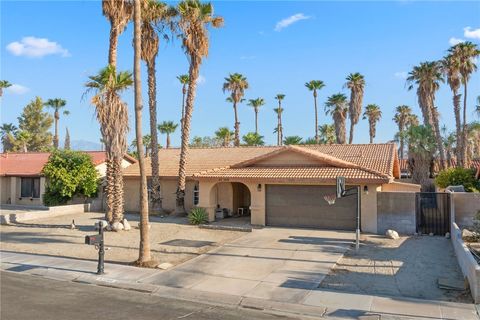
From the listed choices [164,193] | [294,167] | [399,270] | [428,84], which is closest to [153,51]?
[164,193]

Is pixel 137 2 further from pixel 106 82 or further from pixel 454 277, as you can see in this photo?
pixel 454 277

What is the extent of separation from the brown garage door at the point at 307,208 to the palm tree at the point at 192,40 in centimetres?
696

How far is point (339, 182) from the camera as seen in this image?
1631 centimetres

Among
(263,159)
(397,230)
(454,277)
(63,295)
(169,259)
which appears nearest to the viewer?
(63,295)

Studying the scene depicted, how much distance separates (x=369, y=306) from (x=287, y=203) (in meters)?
12.7

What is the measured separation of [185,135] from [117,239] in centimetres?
993

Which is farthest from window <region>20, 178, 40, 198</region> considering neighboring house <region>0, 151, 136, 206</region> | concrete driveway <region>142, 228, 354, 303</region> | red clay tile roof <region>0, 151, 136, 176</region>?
concrete driveway <region>142, 228, 354, 303</region>

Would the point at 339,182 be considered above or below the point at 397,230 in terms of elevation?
above

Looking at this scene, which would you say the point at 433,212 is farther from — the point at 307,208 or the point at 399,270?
the point at 399,270

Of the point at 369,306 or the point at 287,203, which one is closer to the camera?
the point at 369,306

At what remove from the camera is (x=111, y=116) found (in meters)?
21.1

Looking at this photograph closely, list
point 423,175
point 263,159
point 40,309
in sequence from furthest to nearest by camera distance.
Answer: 1. point 423,175
2. point 263,159
3. point 40,309

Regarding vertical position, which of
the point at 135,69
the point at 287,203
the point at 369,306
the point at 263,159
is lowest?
the point at 369,306

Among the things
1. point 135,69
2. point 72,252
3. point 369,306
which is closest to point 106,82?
point 135,69
